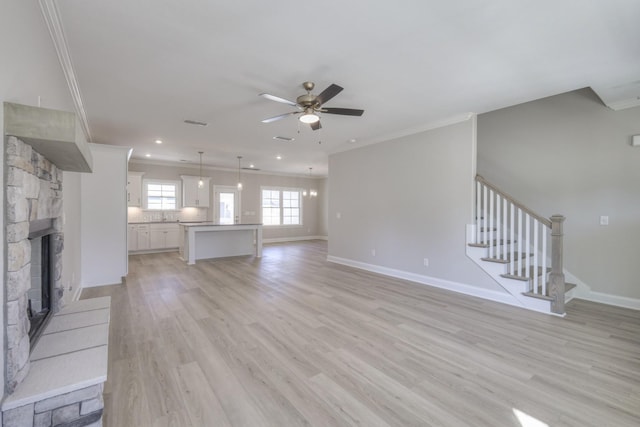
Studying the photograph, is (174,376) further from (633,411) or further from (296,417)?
(633,411)

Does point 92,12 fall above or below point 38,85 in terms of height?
above

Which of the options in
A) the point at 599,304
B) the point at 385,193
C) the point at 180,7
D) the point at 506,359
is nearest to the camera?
the point at 180,7

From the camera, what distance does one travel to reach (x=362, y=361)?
247 cm

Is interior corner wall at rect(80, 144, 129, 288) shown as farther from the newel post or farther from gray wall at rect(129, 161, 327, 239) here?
the newel post

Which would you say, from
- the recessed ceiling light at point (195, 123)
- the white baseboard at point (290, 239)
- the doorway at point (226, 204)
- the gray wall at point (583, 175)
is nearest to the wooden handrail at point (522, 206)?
the gray wall at point (583, 175)

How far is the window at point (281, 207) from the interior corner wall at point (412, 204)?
461 centimetres

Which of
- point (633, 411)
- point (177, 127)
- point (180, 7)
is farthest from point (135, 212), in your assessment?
point (633, 411)

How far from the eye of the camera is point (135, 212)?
8156 millimetres

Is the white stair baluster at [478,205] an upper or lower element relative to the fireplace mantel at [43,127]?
lower

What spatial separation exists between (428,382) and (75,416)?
2212 millimetres

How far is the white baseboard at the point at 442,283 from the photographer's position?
404 centimetres

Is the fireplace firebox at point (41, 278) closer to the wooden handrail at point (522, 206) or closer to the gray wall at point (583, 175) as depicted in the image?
the wooden handrail at point (522, 206)

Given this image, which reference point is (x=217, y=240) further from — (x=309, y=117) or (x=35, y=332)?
(x=35, y=332)

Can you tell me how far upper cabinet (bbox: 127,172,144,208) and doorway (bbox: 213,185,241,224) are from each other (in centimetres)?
214
